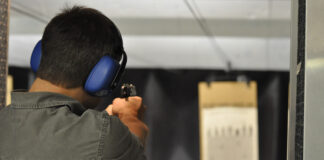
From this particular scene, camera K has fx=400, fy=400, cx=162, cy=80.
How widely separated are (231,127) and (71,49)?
11.3 feet

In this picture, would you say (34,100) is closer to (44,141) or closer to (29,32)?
(44,141)

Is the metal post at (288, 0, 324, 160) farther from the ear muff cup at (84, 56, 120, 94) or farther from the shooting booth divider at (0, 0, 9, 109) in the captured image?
the shooting booth divider at (0, 0, 9, 109)

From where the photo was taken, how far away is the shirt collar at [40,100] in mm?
821

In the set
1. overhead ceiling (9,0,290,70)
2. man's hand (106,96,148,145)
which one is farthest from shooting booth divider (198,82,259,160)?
man's hand (106,96,148,145)

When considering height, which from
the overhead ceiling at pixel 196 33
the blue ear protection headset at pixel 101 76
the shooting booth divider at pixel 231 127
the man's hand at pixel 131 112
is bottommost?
the shooting booth divider at pixel 231 127

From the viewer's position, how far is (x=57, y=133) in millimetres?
790

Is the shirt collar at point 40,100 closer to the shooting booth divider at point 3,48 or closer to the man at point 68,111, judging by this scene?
the man at point 68,111

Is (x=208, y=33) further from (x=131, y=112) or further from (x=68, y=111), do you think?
(x=68, y=111)

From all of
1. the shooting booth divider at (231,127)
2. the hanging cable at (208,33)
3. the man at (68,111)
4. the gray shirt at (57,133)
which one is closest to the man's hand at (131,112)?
the man at (68,111)

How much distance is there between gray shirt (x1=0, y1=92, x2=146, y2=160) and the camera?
0.78 meters

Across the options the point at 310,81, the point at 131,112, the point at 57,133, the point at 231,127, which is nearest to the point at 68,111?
the point at 57,133

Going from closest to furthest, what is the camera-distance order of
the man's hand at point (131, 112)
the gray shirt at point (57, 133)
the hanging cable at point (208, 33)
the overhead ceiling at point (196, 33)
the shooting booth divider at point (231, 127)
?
the gray shirt at point (57, 133), the man's hand at point (131, 112), the overhead ceiling at point (196, 33), the hanging cable at point (208, 33), the shooting booth divider at point (231, 127)

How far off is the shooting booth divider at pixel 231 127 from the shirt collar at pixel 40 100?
126 inches

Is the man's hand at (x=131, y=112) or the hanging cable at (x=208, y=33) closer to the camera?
the man's hand at (x=131, y=112)
